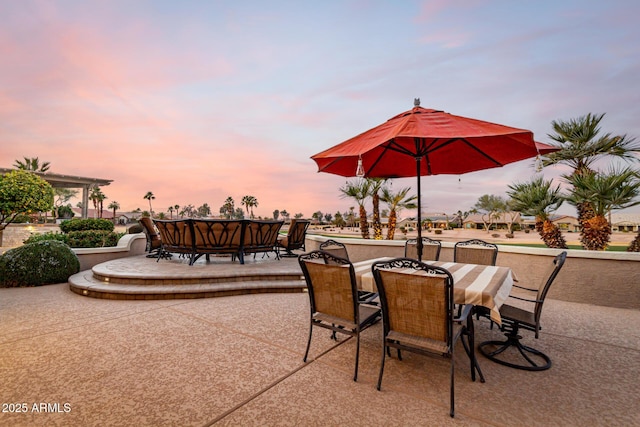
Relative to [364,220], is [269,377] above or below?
below

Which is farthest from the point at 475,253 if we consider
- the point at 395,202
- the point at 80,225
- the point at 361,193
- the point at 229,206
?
the point at 229,206

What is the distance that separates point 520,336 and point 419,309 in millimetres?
1520

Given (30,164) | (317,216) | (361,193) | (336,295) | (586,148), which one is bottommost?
(336,295)

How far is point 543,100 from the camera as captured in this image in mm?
8156

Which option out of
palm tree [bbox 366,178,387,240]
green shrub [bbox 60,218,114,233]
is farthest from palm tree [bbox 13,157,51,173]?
palm tree [bbox 366,178,387,240]

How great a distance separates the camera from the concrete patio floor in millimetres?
1702

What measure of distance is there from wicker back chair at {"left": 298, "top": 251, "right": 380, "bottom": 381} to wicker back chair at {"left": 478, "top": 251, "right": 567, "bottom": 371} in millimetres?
1229

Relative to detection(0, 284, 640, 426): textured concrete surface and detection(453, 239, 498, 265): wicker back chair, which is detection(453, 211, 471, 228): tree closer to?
detection(453, 239, 498, 265): wicker back chair

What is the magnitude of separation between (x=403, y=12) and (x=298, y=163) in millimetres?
12148

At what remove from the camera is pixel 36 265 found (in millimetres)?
5160

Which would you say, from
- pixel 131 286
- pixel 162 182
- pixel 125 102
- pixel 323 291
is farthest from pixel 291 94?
pixel 162 182

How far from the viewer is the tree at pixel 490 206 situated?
141 ft

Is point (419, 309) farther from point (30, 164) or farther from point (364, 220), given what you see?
point (30, 164)

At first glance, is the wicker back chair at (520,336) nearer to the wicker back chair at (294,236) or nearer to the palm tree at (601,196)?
the palm tree at (601,196)
